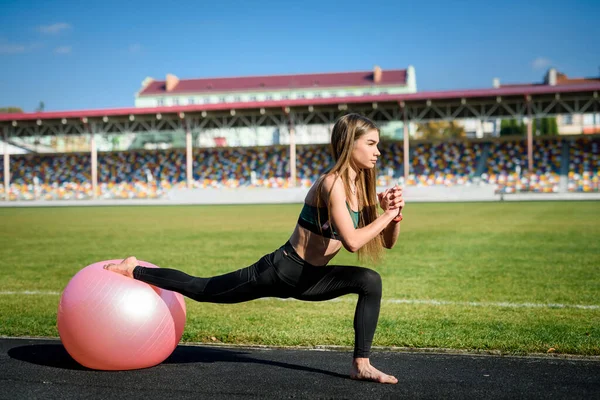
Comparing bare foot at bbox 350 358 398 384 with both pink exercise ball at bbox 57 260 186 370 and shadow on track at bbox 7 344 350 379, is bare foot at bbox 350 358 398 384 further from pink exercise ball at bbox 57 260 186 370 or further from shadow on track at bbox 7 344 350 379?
pink exercise ball at bbox 57 260 186 370

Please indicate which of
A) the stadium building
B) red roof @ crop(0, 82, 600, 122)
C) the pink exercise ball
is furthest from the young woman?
the stadium building

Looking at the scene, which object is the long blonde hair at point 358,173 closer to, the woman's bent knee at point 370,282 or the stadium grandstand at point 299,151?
the woman's bent knee at point 370,282

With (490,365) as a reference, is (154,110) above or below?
above

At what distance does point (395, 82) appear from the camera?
286 feet

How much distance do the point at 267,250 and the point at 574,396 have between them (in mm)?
9613

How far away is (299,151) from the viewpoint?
49.0 metres

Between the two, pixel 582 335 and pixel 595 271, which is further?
pixel 595 271

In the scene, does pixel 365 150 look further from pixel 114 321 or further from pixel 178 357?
pixel 178 357

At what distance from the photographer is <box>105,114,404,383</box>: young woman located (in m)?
4.21

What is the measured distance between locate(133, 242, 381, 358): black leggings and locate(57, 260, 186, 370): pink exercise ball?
0.50 metres

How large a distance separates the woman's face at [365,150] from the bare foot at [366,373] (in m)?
1.29

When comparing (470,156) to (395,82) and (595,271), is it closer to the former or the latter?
(595,271)

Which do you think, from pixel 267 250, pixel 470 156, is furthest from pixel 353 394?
pixel 470 156

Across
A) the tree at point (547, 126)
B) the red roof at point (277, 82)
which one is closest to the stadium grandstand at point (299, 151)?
the tree at point (547, 126)
